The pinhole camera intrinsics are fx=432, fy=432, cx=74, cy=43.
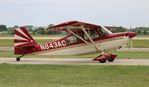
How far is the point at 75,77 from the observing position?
15.7 metres

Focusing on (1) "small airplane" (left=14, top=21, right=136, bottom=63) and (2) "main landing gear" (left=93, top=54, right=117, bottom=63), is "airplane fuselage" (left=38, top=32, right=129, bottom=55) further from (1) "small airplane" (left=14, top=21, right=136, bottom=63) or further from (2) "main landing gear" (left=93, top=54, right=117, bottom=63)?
(2) "main landing gear" (left=93, top=54, right=117, bottom=63)

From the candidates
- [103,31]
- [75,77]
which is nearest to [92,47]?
[103,31]

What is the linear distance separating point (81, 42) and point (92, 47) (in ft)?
2.34

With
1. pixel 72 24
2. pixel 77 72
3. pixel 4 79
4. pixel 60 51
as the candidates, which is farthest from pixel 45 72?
pixel 60 51

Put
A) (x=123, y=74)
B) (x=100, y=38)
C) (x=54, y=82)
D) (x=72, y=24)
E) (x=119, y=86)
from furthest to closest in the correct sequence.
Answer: (x=100, y=38), (x=72, y=24), (x=123, y=74), (x=54, y=82), (x=119, y=86)

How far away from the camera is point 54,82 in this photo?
14.3 m

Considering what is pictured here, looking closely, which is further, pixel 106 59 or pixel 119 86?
pixel 106 59

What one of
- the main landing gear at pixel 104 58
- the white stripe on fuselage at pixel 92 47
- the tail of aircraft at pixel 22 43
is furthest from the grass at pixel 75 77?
the tail of aircraft at pixel 22 43

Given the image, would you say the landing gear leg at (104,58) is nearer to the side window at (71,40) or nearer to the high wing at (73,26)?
the high wing at (73,26)

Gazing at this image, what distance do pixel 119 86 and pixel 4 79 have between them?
423 cm

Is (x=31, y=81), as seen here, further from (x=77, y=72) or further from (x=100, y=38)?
(x=100, y=38)

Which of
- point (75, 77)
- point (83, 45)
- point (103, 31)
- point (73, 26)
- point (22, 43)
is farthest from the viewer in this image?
point (22, 43)

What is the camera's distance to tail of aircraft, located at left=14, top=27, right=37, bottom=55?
25.0 meters

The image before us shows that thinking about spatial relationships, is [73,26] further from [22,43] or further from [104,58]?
[22,43]
